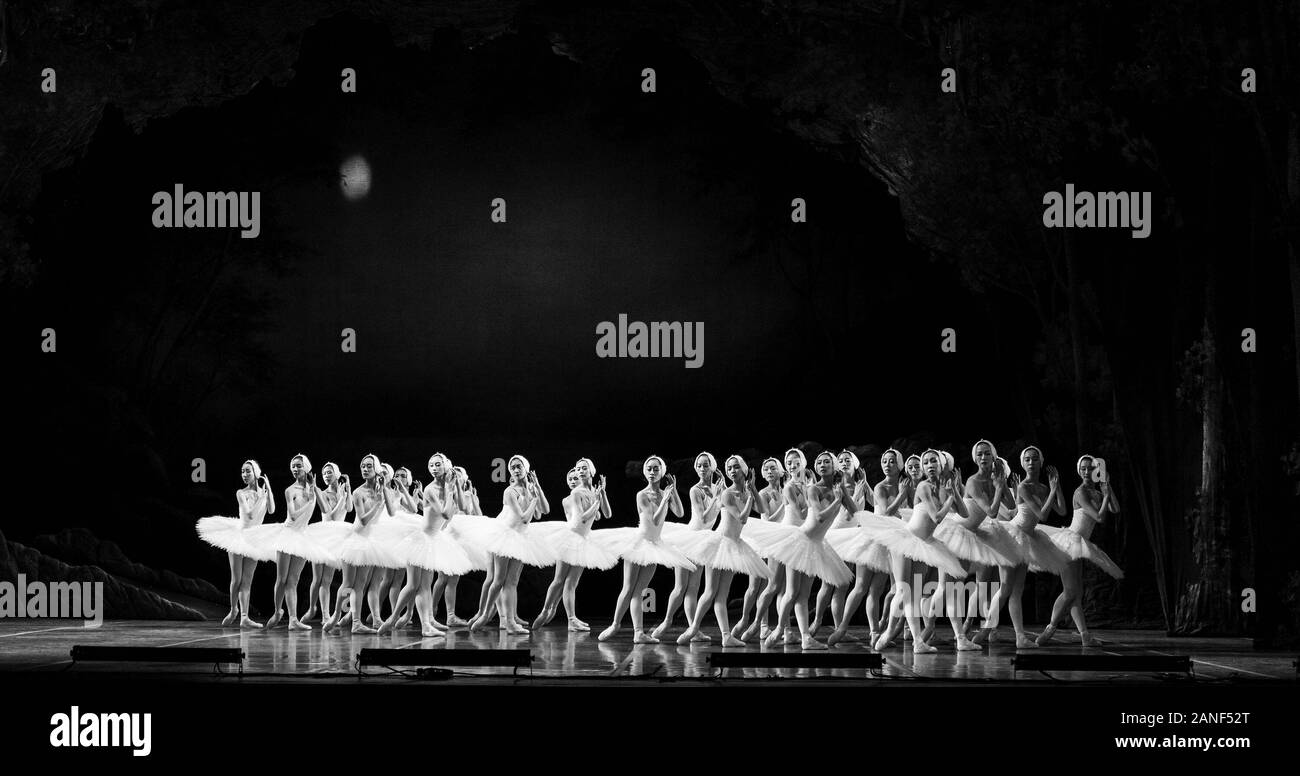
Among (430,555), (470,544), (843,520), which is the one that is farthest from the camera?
(470,544)

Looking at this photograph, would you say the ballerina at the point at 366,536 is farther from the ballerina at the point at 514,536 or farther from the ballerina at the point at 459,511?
the ballerina at the point at 514,536

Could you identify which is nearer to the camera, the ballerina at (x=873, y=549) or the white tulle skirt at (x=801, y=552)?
the white tulle skirt at (x=801, y=552)

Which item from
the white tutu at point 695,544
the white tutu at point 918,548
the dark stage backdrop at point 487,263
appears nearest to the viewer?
the white tutu at point 918,548

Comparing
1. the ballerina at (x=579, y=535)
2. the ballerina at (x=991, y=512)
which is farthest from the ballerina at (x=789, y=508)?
the ballerina at (x=579, y=535)

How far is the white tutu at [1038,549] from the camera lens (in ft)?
35.9

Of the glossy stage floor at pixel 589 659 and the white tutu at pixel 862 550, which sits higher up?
the white tutu at pixel 862 550

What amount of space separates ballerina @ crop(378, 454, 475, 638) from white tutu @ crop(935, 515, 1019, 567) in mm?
3988

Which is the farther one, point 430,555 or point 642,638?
point 430,555

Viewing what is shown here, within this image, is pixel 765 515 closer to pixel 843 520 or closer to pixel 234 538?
pixel 843 520

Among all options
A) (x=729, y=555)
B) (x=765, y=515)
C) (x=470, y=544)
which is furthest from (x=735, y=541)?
(x=470, y=544)

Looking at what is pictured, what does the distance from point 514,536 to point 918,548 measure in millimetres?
3400

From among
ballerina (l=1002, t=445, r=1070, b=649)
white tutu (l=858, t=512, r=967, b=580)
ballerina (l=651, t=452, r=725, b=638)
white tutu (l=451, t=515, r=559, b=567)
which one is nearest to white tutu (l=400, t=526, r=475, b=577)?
white tutu (l=451, t=515, r=559, b=567)

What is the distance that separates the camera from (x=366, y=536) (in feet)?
39.2
